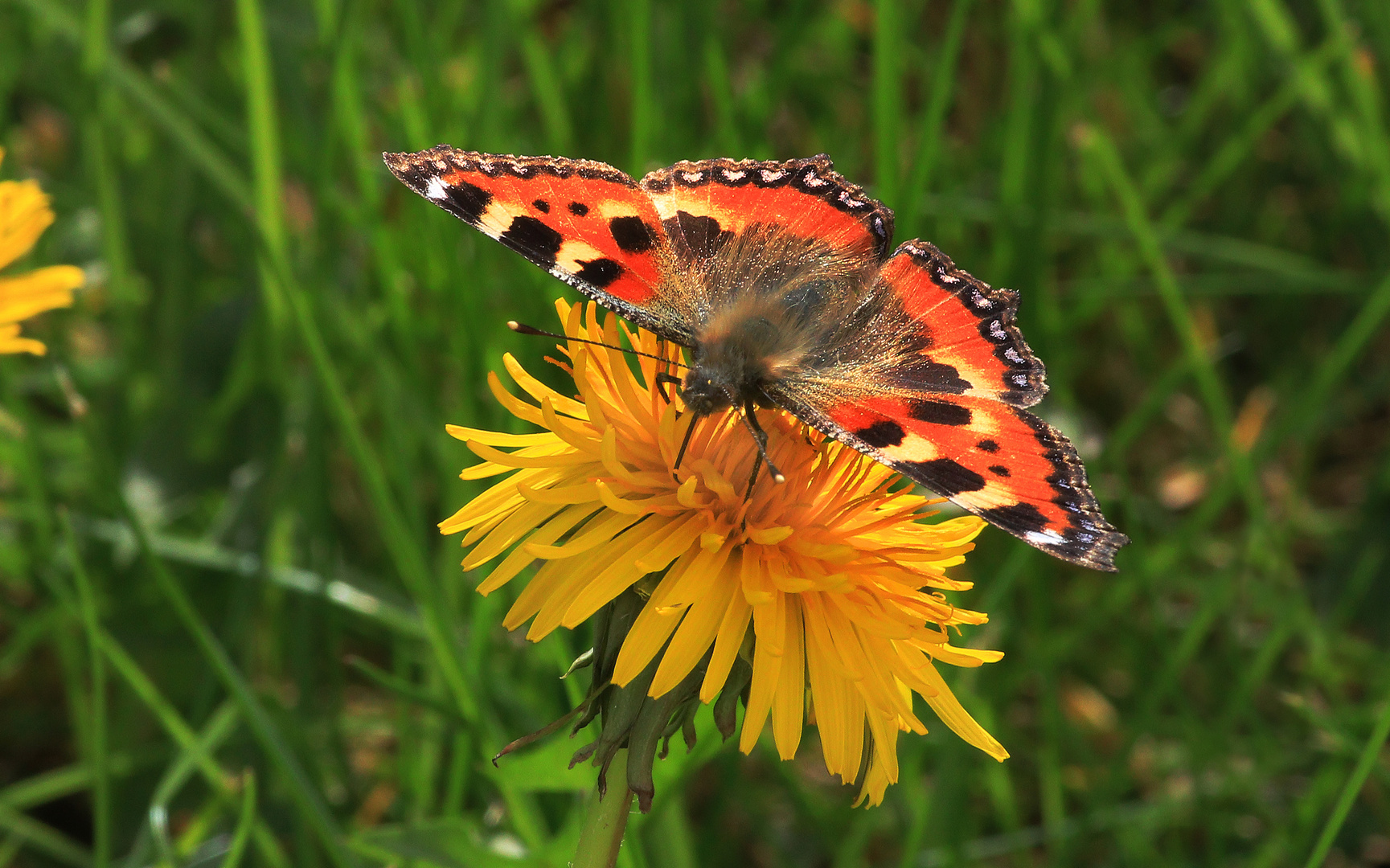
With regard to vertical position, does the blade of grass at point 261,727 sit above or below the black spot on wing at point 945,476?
below

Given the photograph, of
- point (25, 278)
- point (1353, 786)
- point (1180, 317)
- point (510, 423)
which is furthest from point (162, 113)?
point (1353, 786)

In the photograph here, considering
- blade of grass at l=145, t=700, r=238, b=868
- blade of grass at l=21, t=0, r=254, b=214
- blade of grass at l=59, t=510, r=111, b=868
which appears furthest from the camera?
blade of grass at l=21, t=0, r=254, b=214

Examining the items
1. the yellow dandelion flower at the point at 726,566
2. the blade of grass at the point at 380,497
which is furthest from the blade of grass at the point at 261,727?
the yellow dandelion flower at the point at 726,566

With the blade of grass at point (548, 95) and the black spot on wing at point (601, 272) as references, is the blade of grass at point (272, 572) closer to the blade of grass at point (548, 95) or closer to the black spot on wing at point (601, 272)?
the black spot on wing at point (601, 272)

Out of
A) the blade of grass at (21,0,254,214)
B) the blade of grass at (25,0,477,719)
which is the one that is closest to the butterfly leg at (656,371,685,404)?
the blade of grass at (25,0,477,719)

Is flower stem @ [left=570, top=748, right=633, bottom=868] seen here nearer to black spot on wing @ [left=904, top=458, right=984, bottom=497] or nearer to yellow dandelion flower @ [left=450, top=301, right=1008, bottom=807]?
yellow dandelion flower @ [left=450, top=301, right=1008, bottom=807]

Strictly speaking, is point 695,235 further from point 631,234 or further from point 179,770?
point 179,770

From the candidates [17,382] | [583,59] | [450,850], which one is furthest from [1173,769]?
[17,382]
